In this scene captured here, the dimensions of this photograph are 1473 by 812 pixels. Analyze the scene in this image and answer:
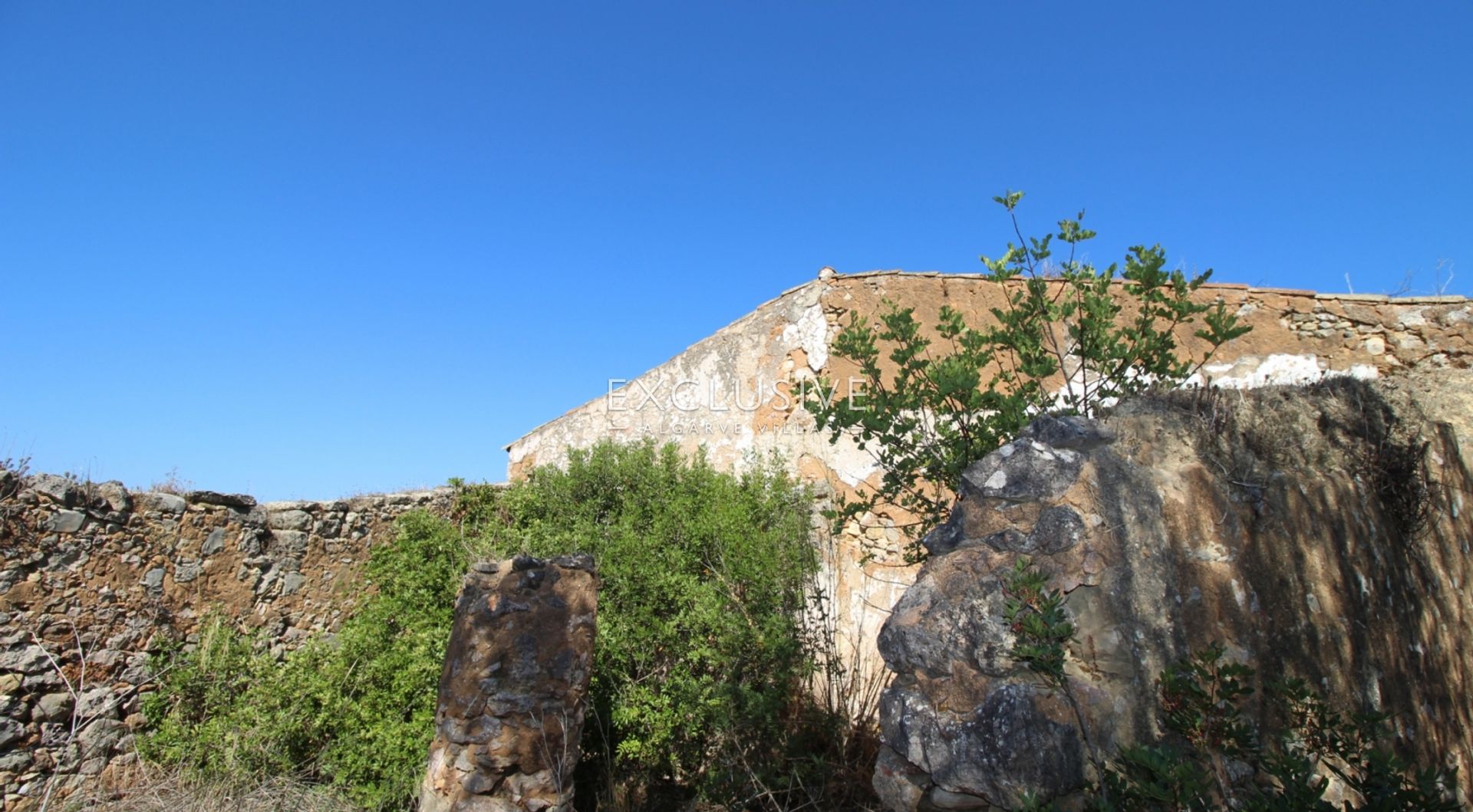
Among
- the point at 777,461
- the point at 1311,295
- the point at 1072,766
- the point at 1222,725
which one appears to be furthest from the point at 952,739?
the point at 1311,295

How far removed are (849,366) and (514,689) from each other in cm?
554

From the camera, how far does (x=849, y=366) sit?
9.31m

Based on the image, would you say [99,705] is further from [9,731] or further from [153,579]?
[153,579]

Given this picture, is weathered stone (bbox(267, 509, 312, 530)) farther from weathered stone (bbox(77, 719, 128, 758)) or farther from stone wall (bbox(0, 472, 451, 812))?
weathered stone (bbox(77, 719, 128, 758))

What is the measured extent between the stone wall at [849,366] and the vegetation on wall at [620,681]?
1029 millimetres

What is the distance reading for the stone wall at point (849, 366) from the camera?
328 inches

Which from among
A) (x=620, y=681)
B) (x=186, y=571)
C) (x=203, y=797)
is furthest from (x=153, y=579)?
(x=620, y=681)

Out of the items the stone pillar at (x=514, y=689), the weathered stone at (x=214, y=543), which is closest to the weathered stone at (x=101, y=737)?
the weathered stone at (x=214, y=543)

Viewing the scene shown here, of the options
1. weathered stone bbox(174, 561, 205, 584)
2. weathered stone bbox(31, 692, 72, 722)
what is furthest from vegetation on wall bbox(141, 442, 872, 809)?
weathered stone bbox(31, 692, 72, 722)

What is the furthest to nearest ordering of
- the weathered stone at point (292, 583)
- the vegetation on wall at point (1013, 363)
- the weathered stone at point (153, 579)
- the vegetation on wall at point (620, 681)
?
the weathered stone at point (292, 583)
the weathered stone at point (153, 579)
the vegetation on wall at point (620, 681)
the vegetation on wall at point (1013, 363)

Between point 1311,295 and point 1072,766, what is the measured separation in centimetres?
859

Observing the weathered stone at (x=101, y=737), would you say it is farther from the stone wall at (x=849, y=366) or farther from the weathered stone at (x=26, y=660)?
the stone wall at (x=849, y=366)

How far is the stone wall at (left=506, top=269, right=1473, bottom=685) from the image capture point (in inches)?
328

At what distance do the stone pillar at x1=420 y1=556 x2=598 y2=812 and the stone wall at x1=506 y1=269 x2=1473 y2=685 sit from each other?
311 cm
